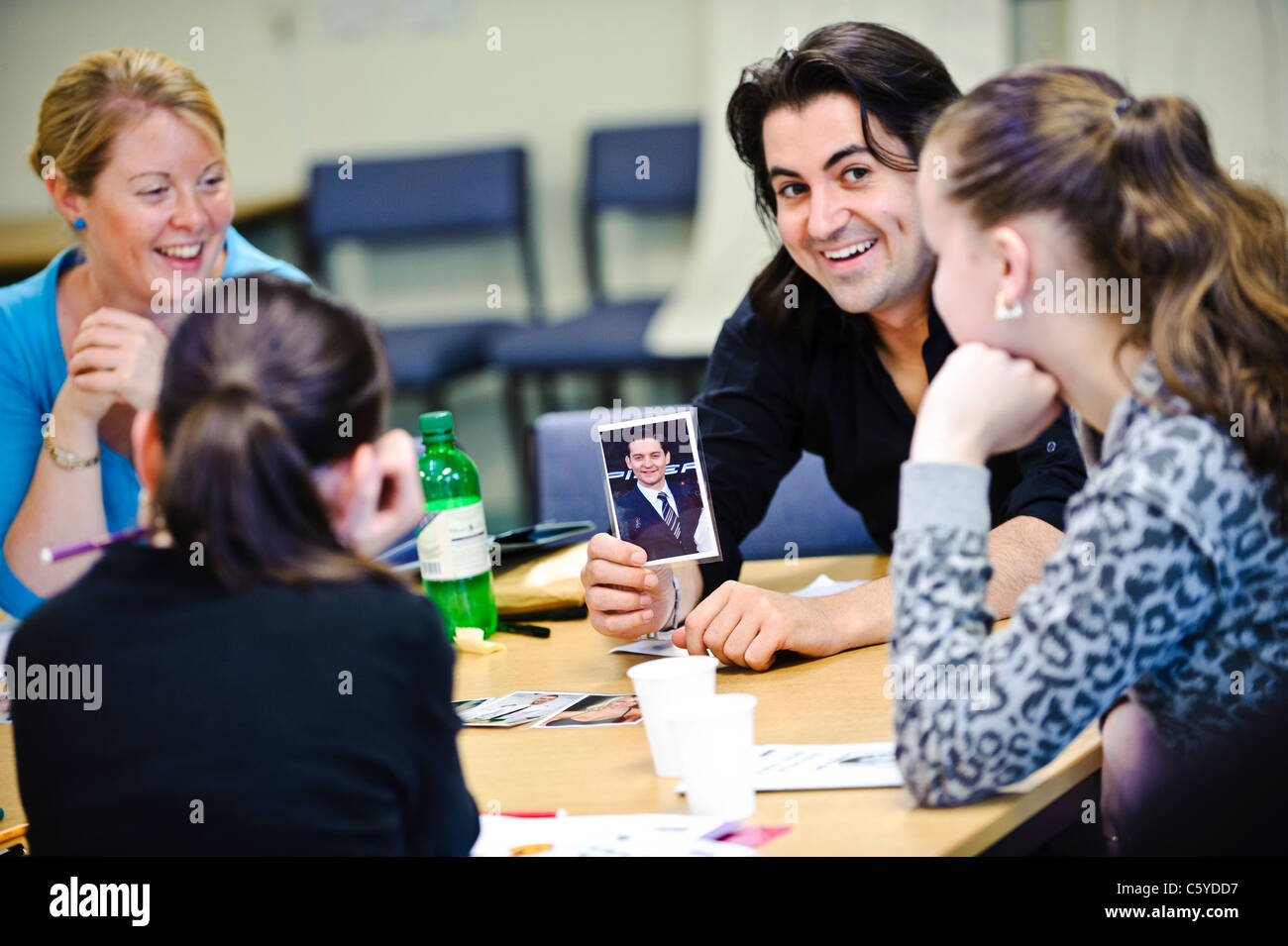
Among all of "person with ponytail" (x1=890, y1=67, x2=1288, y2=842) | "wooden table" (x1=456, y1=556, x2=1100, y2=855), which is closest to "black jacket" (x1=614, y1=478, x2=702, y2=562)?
"wooden table" (x1=456, y1=556, x2=1100, y2=855)

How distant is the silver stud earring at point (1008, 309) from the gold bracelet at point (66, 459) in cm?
120

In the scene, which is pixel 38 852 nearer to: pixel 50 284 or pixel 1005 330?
pixel 1005 330

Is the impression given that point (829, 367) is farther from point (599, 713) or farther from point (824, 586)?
point (599, 713)

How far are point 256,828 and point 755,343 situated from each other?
118cm

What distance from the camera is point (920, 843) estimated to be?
95 cm

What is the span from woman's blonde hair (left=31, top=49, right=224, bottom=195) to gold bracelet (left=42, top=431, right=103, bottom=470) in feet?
1.27

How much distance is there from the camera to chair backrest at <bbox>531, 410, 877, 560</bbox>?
6.70ft

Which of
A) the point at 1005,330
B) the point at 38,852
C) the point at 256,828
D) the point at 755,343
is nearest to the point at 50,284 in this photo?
the point at 755,343

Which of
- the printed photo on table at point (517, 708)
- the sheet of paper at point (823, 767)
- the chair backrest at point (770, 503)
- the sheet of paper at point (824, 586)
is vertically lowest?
the printed photo on table at point (517, 708)

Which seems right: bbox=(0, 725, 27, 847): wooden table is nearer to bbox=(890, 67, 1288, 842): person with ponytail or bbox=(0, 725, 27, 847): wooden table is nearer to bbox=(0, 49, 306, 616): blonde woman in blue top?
bbox=(0, 49, 306, 616): blonde woman in blue top

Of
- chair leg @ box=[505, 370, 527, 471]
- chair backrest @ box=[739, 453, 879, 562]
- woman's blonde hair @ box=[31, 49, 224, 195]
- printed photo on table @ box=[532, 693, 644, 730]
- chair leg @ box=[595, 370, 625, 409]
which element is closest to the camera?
printed photo on table @ box=[532, 693, 644, 730]

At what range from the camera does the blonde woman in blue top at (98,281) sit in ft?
5.54

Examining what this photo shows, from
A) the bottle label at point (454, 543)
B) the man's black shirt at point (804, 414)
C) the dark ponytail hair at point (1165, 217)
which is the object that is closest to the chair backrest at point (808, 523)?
the man's black shirt at point (804, 414)

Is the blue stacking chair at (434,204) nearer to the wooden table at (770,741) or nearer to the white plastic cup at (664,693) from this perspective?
the wooden table at (770,741)
